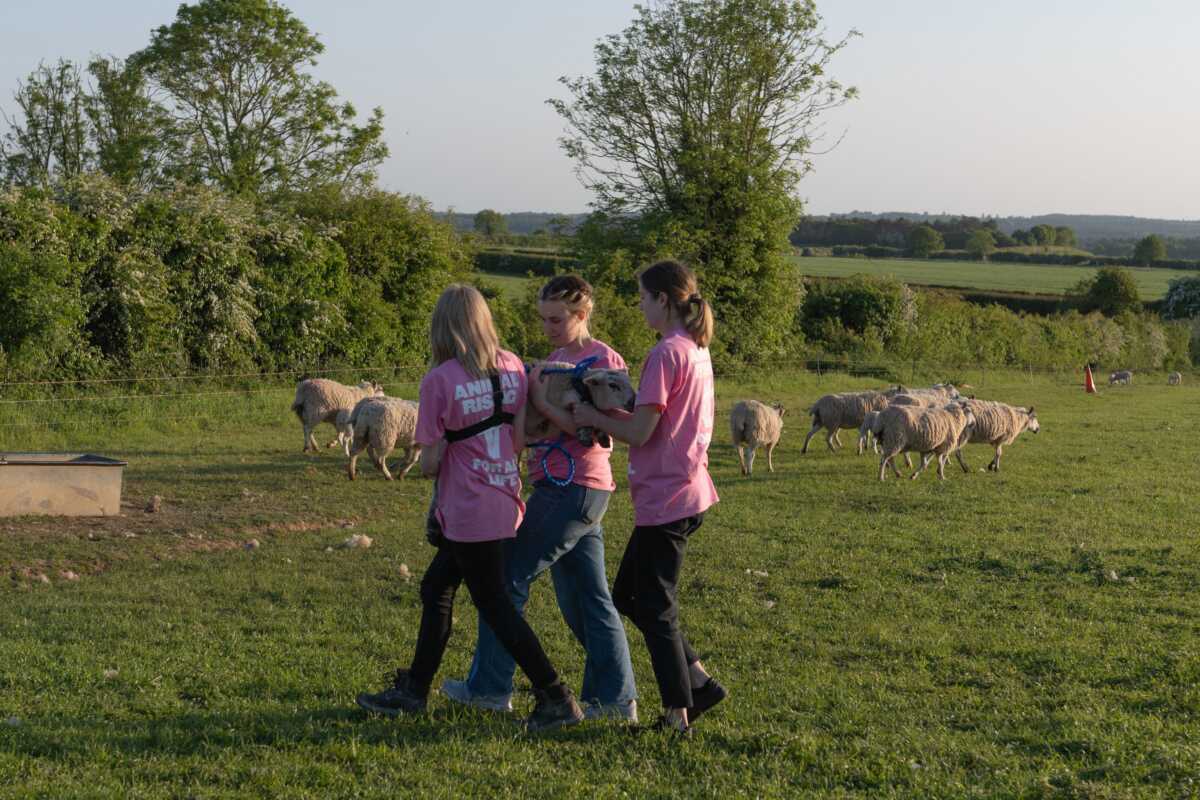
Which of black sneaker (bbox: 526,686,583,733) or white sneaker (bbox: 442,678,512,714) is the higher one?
black sneaker (bbox: 526,686,583,733)

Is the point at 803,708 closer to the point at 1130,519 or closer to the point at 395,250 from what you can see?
the point at 1130,519

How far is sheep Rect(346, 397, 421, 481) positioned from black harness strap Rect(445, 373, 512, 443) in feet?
34.7

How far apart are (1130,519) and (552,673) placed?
10.3m

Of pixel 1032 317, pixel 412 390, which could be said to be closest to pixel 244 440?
pixel 412 390

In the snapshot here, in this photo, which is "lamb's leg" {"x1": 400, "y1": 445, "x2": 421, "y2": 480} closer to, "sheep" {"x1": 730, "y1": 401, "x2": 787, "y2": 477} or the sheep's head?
"sheep" {"x1": 730, "y1": 401, "x2": 787, "y2": 477}

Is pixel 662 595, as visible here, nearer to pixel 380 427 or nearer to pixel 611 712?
pixel 611 712

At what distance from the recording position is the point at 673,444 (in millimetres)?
5309

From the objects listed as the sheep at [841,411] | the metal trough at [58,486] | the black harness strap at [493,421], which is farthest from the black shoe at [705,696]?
the sheep at [841,411]

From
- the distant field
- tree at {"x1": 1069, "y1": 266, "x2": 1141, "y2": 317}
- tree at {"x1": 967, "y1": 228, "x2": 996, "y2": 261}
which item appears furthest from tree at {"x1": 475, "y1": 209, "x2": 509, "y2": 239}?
tree at {"x1": 967, "y1": 228, "x2": 996, "y2": 261}

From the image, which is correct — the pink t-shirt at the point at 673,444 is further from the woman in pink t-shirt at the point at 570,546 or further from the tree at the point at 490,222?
the tree at the point at 490,222

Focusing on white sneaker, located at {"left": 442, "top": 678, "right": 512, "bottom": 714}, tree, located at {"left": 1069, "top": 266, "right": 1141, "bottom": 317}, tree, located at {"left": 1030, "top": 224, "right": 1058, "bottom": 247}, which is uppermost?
tree, located at {"left": 1030, "top": 224, "right": 1058, "bottom": 247}

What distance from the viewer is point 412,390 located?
24.2 metres

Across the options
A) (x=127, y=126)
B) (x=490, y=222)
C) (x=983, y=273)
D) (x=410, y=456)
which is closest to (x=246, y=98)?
(x=127, y=126)

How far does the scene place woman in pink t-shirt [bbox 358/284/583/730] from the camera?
528 cm
